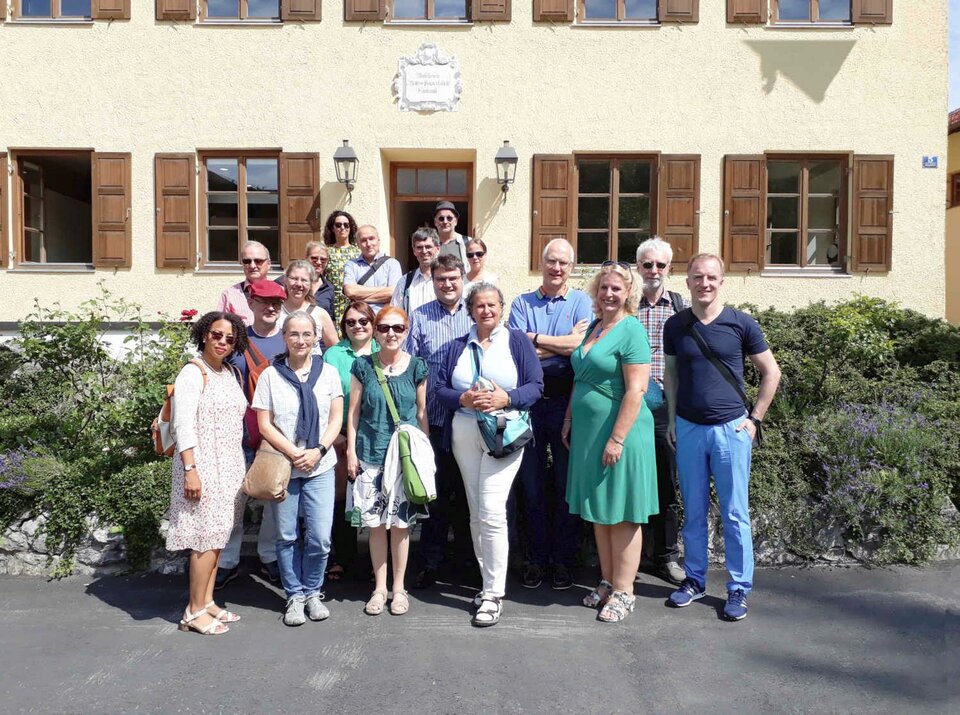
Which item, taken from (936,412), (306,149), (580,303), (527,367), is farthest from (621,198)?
(527,367)

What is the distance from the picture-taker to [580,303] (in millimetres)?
4688

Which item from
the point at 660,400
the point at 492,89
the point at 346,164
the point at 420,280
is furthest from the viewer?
the point at 492,89

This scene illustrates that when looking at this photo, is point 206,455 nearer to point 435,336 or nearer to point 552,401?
point 435,336

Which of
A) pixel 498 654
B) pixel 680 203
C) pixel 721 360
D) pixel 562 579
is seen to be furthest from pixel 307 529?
pixel 680 203

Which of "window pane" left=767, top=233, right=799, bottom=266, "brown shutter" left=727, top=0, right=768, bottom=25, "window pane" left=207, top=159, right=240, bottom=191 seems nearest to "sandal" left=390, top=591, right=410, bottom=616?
"window pane" left=207, top=159, right=240, bottom=191

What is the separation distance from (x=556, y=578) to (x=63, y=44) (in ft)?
29.1

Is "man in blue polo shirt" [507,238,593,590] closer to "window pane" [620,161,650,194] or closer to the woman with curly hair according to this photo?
the woman with curly hair

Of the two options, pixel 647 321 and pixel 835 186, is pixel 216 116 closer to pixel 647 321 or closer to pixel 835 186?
pixel 647 321

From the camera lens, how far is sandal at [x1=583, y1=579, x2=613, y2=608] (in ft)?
14.0

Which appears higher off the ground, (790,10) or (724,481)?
(790,10)

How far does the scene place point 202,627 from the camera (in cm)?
395

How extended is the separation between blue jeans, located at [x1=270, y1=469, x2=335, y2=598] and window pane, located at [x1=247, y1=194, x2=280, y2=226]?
6227 mm

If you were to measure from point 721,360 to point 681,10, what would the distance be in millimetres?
6737

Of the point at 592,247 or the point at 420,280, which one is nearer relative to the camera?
the point at 420,280
